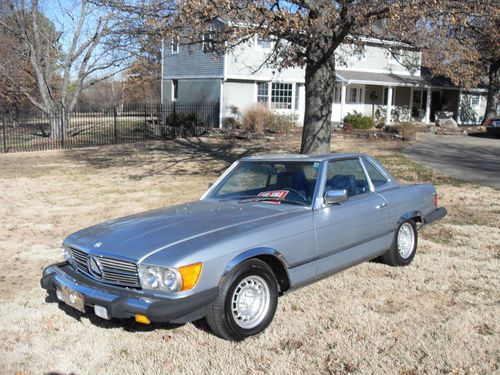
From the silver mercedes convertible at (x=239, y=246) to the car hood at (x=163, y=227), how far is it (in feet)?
0.03

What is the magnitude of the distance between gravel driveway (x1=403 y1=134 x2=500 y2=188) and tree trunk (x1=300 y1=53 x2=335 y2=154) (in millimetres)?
3805

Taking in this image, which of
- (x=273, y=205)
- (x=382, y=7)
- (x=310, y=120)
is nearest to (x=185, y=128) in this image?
(x=310, y=120)

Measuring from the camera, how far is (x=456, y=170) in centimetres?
1465

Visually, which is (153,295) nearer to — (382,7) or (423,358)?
(423,358)

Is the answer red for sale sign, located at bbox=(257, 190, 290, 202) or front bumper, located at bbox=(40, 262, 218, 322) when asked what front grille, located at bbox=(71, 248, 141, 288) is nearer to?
front bumper, located at bbox=(40, 262, 218, 322)

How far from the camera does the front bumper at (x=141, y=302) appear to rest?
12.2 feet

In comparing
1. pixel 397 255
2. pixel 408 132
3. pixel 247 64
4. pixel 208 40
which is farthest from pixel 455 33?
pixel 397 255

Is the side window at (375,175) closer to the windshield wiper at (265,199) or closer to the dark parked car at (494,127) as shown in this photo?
the windshield wiper at (265,199)

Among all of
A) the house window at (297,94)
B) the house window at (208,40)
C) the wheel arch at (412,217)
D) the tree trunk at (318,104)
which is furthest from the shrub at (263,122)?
the wheel arch at (412,217)

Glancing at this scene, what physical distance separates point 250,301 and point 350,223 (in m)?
1.43

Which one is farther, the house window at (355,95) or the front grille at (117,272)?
the house window at (355,95)

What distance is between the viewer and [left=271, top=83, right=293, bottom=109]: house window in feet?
92.7

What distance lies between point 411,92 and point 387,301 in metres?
30.6

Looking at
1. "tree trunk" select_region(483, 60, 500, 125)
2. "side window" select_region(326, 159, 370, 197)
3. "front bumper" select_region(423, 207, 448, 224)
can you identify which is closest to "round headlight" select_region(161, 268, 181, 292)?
"side window" select_region(326, 159, 370, 197)
